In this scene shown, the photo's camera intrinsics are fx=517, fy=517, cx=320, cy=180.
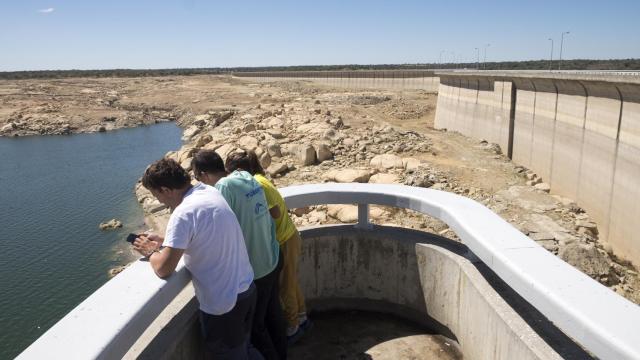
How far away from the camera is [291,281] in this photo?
12.8 ft

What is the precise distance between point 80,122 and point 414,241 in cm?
4451

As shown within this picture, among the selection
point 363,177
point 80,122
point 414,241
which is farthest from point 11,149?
point 414,241

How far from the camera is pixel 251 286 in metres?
2.97

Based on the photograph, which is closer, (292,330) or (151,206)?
(292,330)

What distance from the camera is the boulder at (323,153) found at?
1767 centimetres

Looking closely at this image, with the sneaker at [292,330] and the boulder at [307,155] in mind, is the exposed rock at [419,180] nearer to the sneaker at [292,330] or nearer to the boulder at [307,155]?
the boulder at [307,155]

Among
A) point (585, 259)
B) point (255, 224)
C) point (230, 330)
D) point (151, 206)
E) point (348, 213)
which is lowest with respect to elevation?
point (151, 206)

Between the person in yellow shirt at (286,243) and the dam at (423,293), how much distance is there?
2.19 feet

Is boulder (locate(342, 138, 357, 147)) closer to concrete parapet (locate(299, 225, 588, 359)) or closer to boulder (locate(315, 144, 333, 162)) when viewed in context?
boulder (locate(315, 144, 333, 162))

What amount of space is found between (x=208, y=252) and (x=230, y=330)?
1.66 ft

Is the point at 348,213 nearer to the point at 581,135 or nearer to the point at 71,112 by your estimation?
the point at 581,135

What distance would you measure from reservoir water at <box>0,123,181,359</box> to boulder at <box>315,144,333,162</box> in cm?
631

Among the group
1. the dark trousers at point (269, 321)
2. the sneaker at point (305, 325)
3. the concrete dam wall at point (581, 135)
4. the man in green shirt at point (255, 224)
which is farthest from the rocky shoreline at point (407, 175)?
the man in green shirt at point (255, 224)

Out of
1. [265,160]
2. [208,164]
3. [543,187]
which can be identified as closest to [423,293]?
[208,164]
